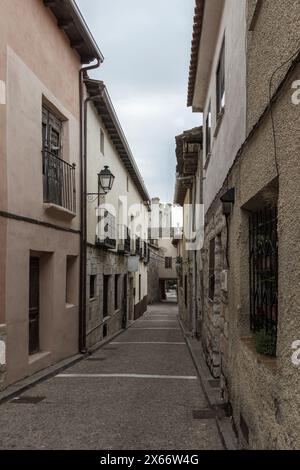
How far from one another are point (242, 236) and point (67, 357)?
636 cm

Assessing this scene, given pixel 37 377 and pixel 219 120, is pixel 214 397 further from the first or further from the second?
pixel 219 120

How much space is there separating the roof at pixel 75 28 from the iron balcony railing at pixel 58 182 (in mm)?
2630

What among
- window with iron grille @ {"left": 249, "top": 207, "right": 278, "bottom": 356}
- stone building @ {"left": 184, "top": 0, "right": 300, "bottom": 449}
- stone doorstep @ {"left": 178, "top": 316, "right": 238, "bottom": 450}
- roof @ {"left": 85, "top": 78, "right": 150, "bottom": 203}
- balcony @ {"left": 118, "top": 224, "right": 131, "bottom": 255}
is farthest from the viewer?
balcony @ {"left": 118, "top": 224, "right": 131, "bottom": 255}

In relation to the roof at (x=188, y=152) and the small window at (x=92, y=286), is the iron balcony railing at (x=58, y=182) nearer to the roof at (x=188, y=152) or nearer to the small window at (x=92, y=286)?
the small window at (x=92, y=286)

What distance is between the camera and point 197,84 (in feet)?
33.9

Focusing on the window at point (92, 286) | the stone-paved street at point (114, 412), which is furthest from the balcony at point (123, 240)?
the stone-paved street at point (114, 412)

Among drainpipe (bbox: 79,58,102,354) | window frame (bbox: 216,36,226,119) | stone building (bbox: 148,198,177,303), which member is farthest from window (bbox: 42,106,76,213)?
stone building (bbox: 148,198,177,303)

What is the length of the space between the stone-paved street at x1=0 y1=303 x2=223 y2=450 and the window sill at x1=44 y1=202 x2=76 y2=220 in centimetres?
286

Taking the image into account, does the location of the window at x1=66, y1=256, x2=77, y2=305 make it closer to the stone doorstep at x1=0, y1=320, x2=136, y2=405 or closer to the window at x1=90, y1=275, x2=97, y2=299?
the stone doorstep at x1=0, y1=320, x2=136, y2=405

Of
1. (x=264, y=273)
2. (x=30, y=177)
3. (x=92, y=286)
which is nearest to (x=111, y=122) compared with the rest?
(x=92, y=286)

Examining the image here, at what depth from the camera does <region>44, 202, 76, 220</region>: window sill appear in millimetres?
8617

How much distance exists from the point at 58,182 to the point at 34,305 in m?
2.40

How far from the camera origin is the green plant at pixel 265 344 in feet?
12.3

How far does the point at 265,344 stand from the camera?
3.81m
